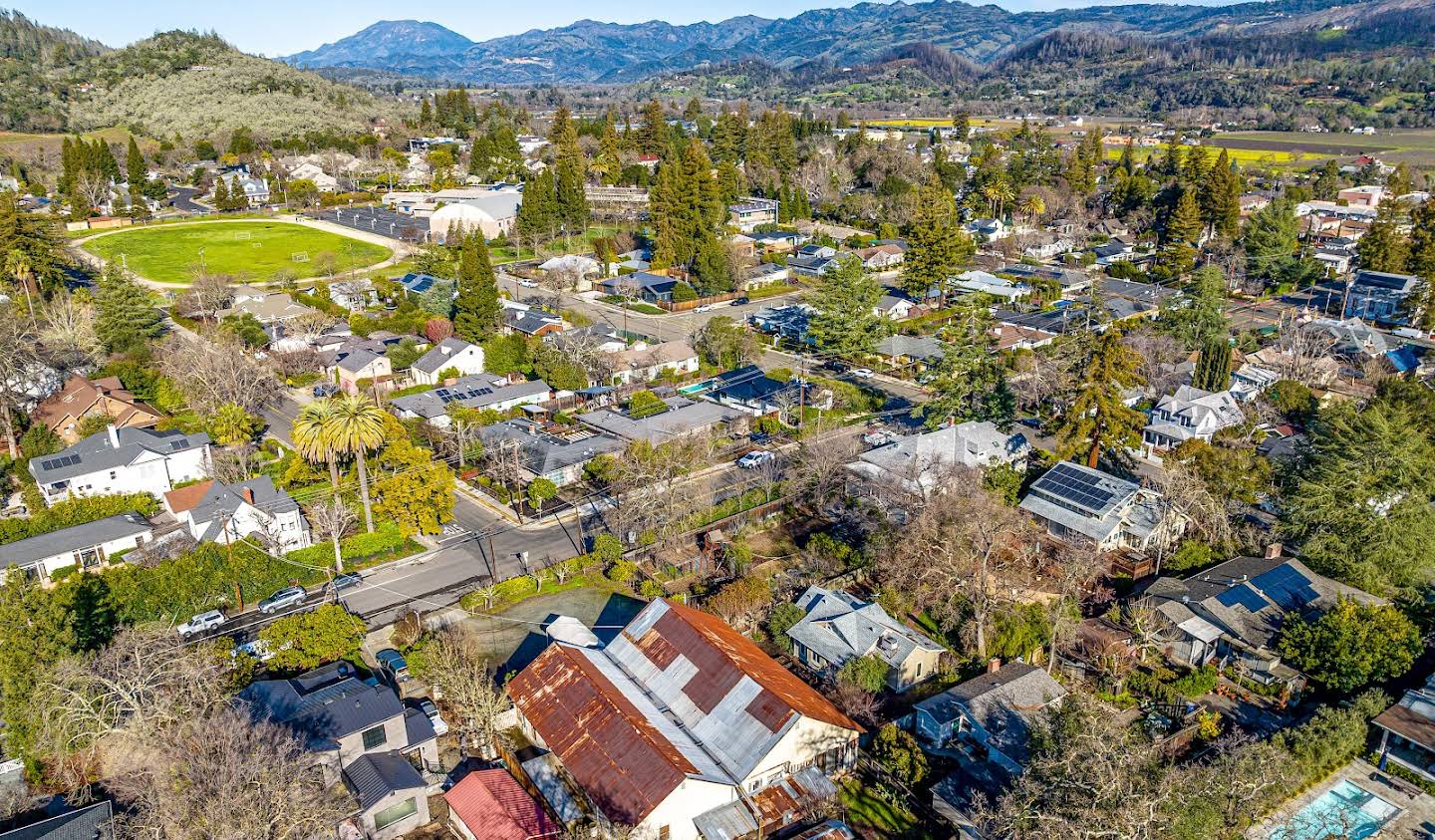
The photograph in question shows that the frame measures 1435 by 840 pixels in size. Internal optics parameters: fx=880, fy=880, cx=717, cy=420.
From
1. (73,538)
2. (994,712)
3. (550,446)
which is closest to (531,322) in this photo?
(550,446)

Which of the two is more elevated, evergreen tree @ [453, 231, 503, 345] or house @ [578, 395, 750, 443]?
evergreen tree @ [453, 231, 503, 345]

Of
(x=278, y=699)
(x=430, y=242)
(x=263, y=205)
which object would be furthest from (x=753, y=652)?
(x=263, y=205)

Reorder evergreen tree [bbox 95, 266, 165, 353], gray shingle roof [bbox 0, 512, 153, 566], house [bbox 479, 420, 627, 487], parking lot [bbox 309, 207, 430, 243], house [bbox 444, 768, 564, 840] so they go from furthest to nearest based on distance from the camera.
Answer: parking lot [bbox 309, 207, 430, 243] < evergreen tree [bbox 95, 266, 165, 353] < house [bbox 479, 420, 627, 487] < gray shingle roof [bbox 0, 512, 153, 566] < house [bbox 444, 768, 564, 840]

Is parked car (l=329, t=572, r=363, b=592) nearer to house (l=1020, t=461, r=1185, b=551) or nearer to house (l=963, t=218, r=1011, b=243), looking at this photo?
house (l=1020, t=461, r=1185, b=551)

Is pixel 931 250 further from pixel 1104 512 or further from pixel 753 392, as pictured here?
pixel 1104 512

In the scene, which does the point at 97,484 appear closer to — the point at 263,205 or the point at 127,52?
the point at 263,205

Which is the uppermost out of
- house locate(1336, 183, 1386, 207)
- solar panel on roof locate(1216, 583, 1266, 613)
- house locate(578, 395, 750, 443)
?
house locate(1336, 183, 1386, 207)

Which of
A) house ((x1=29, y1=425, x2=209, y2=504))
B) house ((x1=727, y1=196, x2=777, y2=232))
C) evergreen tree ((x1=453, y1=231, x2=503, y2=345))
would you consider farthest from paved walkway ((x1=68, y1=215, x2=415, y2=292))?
house ((x1=29, y1=425, x2=209, y2=504))
